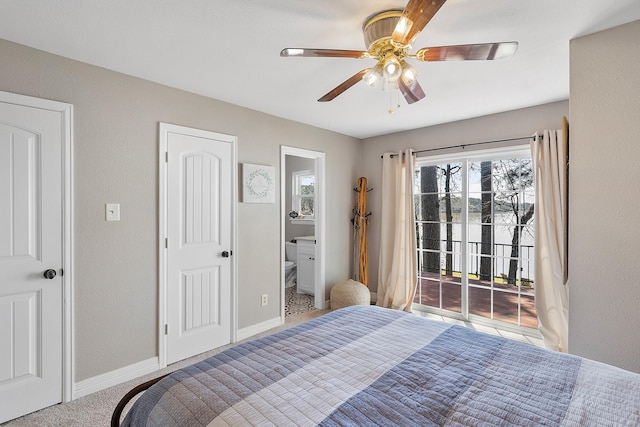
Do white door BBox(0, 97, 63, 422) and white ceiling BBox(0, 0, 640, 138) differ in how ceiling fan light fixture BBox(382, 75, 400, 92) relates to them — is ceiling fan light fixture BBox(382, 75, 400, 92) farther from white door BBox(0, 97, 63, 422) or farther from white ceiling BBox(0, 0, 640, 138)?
white door BBox(0, 97, 63, 422)

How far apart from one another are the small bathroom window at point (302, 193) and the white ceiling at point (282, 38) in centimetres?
284

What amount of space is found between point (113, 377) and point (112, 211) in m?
1.27

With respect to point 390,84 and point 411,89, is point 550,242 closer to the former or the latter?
point 411,89

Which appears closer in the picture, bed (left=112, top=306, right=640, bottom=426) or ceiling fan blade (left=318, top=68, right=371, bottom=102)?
bed (left=112, top=306, right=640, bottom=426)

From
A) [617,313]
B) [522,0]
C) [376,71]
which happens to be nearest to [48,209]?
[376,71]

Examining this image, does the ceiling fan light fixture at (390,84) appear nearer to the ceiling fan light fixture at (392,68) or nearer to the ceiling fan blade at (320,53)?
the ceiling fan light fixture at (392,68)

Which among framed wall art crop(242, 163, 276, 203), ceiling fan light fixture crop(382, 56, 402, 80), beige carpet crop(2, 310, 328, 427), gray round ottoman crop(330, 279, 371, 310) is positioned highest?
ceiling fan light fixture crop(382, 56, 402, 80)

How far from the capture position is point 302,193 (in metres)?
5.87

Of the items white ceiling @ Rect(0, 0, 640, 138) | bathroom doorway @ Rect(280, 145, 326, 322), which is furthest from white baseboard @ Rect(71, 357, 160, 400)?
white ceiling @ Rect(0, 0, 640, 138)

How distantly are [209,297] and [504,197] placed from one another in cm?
331

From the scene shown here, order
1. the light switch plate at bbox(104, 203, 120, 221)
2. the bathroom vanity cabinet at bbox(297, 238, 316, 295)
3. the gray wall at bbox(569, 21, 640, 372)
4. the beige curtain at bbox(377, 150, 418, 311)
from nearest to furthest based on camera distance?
the gray wall at bbox(569, 21, 640, 372) → the light switch plate at bbox(104, 203, 120, 221) → the beige curtain at bbox(377, 150, 418, 311) → the bathroom vanity cabinet at bbox(297, 238, 316, 295)

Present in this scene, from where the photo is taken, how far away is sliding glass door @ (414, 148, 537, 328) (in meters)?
3.42

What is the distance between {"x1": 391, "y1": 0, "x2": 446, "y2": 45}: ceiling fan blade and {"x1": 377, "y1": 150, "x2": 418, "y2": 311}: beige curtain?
8.62 feet

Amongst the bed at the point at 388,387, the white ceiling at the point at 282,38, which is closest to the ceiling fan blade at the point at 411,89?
the white ceiling at the point at 282,38
